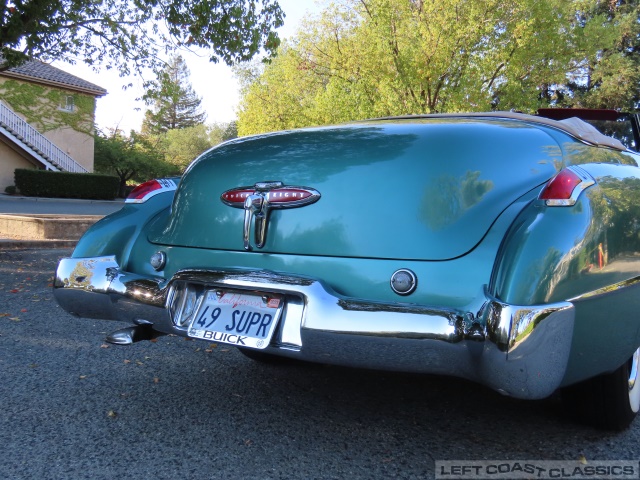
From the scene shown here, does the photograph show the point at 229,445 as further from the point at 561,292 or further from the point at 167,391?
the point at 561,292

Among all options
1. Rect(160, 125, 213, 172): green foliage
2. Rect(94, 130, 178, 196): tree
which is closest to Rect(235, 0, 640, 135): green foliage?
Rect(94, 130, 178, 196): tree

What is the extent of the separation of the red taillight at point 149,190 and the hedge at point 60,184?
80.5ft

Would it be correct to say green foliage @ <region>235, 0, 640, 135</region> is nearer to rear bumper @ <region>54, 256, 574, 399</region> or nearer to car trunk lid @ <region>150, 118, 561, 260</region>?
car trunk lid @ <region>150, 118, 561, 260</region>

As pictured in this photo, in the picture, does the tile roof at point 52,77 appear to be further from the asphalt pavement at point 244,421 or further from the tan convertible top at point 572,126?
the tan convertible top at point 572,126

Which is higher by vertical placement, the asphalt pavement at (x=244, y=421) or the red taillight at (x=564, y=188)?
the red taillight at (x=564, y=188)

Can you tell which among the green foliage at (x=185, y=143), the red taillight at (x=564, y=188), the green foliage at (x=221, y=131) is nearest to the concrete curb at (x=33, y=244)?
the red taillight at (x=564, y=188)

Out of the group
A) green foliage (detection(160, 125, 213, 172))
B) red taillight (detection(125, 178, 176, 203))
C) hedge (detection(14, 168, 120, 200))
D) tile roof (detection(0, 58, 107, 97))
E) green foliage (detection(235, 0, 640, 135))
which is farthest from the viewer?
green foliage (detection(160, 125, 213, 172))


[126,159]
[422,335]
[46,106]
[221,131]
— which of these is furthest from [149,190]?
[221,131]

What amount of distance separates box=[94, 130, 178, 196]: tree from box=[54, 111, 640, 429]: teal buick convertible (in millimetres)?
34185

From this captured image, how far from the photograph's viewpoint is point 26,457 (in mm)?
2312

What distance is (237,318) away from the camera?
243cm

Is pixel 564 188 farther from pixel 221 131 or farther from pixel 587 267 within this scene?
pixel 221 131

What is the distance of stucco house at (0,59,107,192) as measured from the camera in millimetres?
26828

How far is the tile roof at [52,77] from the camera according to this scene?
28.0 meters
